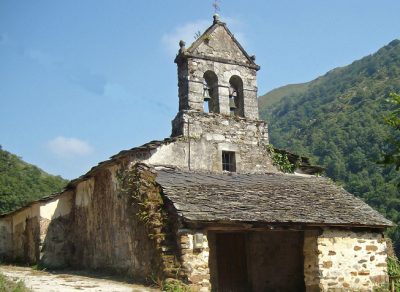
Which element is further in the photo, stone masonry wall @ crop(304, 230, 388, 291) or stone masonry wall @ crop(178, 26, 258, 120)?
stone masonry wall @ crop(178, 26, 258, 120)

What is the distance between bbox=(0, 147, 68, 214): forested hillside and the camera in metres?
36.2

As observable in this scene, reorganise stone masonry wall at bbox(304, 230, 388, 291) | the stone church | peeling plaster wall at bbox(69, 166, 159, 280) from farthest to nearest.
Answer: peeling plaster wall at bbox(69, 166, 159, 280), stone masonry wall at bbox(304, 230, 388, 291), the stone church

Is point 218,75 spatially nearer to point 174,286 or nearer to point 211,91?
point 211,91

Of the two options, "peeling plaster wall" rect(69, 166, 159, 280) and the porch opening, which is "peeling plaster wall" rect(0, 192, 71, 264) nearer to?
"peeling plaster wall" rect(69, 166, 159, 280)

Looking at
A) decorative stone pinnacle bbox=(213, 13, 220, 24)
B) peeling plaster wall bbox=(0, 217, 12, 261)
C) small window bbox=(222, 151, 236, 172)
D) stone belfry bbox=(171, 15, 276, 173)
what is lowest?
peeling plaster wall bbox=(0, 217, 12, 261)

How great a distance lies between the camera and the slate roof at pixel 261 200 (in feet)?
32.4

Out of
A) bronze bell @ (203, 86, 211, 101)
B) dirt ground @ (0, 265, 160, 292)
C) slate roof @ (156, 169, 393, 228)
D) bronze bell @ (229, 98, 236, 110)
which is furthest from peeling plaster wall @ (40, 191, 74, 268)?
bronze bell @ (229, 98, 236, 110)

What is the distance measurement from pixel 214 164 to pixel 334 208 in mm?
3211

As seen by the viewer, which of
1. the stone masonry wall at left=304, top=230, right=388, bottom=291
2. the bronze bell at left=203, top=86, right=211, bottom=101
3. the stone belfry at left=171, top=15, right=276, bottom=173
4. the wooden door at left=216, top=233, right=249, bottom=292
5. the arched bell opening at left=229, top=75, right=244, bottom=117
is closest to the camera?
the stone masonry wall at left=304, top=230, right=388, bottom=291

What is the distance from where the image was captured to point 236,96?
45.9ft

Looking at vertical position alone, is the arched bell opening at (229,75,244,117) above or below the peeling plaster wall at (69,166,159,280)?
above

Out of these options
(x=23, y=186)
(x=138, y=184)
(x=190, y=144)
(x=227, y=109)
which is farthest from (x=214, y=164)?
(x=23, y=186)

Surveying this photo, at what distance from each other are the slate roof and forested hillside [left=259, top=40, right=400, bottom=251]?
13.9 m

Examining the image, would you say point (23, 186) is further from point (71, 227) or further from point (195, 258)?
point (195, 258)
